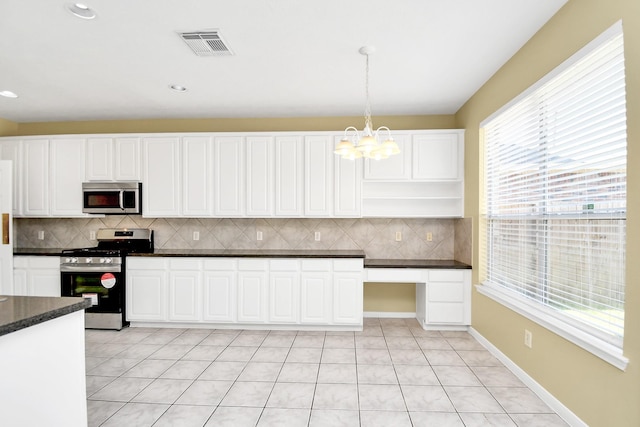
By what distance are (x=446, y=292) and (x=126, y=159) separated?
4.35 meters

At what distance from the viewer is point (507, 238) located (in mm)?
3123

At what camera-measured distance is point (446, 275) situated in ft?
13.0

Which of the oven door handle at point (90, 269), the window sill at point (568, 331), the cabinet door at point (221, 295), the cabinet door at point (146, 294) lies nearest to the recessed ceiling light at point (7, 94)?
the oven door handle at point (90, 269)

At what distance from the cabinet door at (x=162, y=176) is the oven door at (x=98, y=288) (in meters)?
0.96

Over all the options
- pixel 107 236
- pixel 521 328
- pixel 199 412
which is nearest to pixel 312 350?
pixel 199 412

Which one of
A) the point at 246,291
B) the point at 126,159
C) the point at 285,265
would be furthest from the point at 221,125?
Answer: the point at 246,291

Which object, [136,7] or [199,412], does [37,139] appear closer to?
[136,7]

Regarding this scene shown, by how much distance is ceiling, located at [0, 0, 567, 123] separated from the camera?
2.23 m

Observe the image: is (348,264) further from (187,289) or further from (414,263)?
(187,289)

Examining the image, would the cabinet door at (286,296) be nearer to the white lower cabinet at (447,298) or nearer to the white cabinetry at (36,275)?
the white lower cabinet at (447,298)

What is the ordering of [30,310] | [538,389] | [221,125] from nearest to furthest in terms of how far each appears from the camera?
[30,310], [538,389], [221,125]

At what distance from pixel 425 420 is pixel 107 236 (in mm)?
4484

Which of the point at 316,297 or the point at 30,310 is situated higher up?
the point at 30,310

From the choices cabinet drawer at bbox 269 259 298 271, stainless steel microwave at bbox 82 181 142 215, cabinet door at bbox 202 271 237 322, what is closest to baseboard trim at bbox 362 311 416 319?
cabinet drawer at bbox 269 259 298 271
